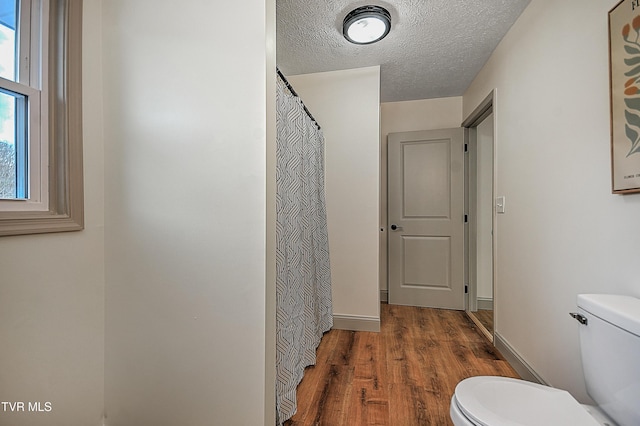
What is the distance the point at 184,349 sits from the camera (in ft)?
3.86

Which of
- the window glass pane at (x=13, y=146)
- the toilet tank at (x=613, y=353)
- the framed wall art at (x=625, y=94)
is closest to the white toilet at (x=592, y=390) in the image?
the toilet tank at (x=613, y=353)

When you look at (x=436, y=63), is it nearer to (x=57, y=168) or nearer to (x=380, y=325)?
(x=380, y=325)

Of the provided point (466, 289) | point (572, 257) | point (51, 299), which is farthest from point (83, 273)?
point (466, 289)

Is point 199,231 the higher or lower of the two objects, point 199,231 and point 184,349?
the higher

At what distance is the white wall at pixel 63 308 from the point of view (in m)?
0.98

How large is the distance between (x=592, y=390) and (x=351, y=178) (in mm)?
1985

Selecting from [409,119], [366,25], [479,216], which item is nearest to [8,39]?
[366,25]

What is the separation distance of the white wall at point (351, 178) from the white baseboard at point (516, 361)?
923 millimetres

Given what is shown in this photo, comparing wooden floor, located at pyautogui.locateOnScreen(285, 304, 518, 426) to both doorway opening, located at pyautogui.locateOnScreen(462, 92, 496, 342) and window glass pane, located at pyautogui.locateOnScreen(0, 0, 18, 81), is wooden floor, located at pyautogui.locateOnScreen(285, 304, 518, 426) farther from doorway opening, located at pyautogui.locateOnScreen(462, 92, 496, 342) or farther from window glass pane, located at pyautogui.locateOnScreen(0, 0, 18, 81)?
window glass pane, located at pyautogui.locateOnScreen(0, 0, 18, 81)

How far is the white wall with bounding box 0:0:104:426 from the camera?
98 centimetres

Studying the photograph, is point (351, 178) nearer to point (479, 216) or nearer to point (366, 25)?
point (366, 25)

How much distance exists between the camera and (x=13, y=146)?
1.04 metres

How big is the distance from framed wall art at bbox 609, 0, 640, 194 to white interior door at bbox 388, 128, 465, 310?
2.06 m

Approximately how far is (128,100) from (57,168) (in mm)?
393
